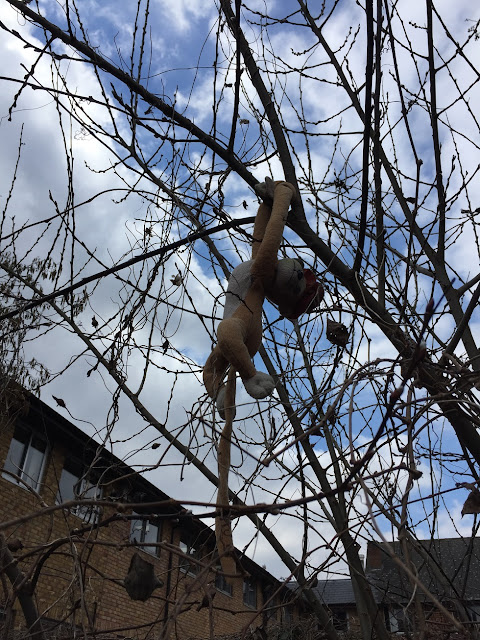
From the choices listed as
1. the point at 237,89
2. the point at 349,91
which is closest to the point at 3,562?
the point at 237,89

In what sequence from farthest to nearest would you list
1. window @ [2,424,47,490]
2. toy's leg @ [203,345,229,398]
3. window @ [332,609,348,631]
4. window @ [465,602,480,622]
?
window @ [2,424,47,490]
window @ [332,609,348,631]
window @ [465,602,480,622]
toy's leg @ [203,345,229,398]

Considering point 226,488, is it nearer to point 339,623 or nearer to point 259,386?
point 259,386

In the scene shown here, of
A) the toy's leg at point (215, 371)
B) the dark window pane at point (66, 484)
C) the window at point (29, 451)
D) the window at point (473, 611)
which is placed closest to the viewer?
the toy's leg at point (215, 371)

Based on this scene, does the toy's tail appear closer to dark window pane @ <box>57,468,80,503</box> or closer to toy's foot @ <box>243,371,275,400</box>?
toy's foot @ <box>243,371,275,400</box>

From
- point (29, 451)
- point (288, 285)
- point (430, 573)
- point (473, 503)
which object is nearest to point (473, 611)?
point (430, 573)

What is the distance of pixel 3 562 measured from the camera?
4.08 ft

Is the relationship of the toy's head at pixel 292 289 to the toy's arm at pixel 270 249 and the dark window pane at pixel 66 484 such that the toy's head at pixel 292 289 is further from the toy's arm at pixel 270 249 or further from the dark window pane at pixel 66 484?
the dark window pane at pixel 66 484

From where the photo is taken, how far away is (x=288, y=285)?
1.55 metres

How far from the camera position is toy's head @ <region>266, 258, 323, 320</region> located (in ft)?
5.08

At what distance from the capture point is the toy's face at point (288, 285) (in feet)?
5.08

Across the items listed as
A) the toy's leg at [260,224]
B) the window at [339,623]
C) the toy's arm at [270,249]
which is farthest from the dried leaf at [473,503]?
the window at [339,623]

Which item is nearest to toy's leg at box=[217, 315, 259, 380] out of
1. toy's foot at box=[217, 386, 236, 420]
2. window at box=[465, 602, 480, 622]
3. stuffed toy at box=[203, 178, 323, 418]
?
stuffed toy at box=[203, 178, 323, 418]

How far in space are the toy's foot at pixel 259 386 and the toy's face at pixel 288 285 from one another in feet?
0.88

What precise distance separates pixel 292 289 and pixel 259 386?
1.05ft
